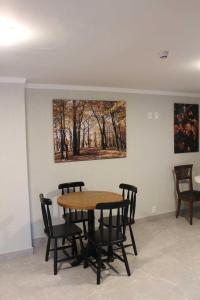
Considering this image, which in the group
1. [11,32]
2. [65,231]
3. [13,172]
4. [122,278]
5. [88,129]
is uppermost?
[11,32]

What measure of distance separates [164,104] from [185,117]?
21.6 inches

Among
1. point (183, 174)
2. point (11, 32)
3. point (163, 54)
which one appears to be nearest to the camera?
point (11, 32)

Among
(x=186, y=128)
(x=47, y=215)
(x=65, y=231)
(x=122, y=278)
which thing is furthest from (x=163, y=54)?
(x=186, y=128)

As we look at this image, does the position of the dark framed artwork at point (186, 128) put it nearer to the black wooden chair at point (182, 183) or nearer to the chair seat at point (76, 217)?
the black wooden chair at point (182, 183)

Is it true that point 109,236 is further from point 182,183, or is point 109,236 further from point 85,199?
point 182,183

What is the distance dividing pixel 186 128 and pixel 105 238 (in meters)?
3.08

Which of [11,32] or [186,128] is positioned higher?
[11,32]

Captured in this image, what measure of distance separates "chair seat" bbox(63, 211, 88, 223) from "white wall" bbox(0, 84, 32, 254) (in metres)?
0.52

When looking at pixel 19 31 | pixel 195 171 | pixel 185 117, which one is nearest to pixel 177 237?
pixel 195 171

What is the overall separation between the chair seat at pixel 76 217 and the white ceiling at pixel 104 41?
72.8 inches

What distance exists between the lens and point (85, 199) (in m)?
3.41

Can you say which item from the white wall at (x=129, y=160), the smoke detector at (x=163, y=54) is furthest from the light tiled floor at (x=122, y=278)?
the smoke detector at (x=163, y=54)

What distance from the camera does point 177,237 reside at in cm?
412

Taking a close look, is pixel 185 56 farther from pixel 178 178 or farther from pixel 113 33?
pixel 178 178
